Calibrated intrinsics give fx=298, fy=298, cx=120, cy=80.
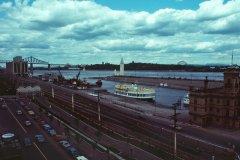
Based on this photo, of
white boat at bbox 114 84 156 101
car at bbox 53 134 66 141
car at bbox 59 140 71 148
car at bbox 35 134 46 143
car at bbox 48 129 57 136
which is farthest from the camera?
white boat at bbox 114 84 156 101

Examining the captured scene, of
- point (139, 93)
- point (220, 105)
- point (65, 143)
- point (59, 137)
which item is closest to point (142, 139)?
point (65, 143)

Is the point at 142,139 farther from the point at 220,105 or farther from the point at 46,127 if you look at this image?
the point at 220,105

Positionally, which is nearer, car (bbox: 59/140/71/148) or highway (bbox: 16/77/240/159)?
car (bbox: 59/140/71/148)

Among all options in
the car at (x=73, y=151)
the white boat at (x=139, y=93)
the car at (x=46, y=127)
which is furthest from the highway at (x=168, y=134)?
the white boat at (x=139, y=93)

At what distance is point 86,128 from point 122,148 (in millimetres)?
16277

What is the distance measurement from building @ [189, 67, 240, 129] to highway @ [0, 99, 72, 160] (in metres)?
32.0

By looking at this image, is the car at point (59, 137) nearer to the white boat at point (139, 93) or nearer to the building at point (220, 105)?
the building at point (220, 105)

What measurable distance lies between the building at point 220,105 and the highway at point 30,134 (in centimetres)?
3203

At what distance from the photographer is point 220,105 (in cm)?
6394

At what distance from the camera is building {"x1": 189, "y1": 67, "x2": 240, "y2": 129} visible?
6234cm

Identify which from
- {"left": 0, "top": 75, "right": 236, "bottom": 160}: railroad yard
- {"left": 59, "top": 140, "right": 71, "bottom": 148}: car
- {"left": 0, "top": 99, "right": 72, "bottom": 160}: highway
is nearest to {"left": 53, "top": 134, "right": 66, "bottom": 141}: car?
{"left": 0, "top": 99, "right": 72, "bottom": 160}: highway

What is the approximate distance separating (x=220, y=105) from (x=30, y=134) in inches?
1553

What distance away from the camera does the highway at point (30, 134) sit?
140 ft

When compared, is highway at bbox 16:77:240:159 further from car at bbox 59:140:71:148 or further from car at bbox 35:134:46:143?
car at bbox 35:134:46:143
